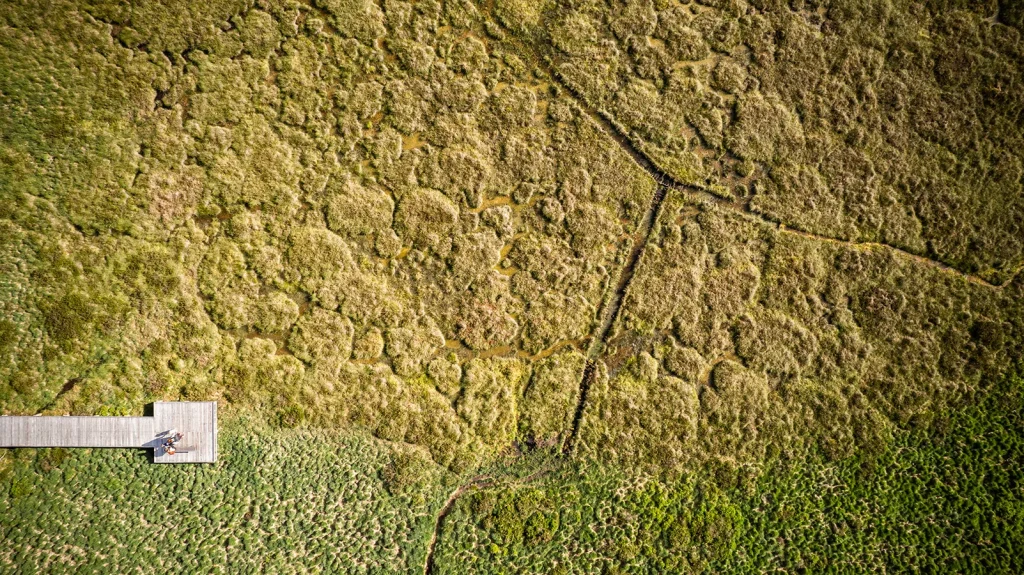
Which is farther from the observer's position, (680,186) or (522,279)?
(680,186)

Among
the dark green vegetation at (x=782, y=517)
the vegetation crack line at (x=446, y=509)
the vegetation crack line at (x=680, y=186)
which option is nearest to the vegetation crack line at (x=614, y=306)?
the vegetation crack line at (x=680, y=186)

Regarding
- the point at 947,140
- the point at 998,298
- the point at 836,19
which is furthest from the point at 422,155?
the point at 998,298

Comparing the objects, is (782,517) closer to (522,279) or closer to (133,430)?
(522,279)

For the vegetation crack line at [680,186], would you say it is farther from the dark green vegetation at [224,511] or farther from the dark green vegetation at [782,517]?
the dark green vegetation at [224,511]

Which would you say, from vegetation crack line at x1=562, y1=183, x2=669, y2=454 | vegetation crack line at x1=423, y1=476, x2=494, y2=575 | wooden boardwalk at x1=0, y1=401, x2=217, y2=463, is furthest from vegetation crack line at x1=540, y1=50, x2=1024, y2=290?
wooden boardwalk at x1=0, y1=401, x2=217, y2=463

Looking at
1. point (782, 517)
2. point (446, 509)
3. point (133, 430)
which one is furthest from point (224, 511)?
point (782, 517)

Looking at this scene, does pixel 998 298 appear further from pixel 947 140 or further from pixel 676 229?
pixel 676 229

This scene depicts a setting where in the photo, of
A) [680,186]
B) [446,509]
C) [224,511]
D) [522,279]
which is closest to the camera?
[224,511]
